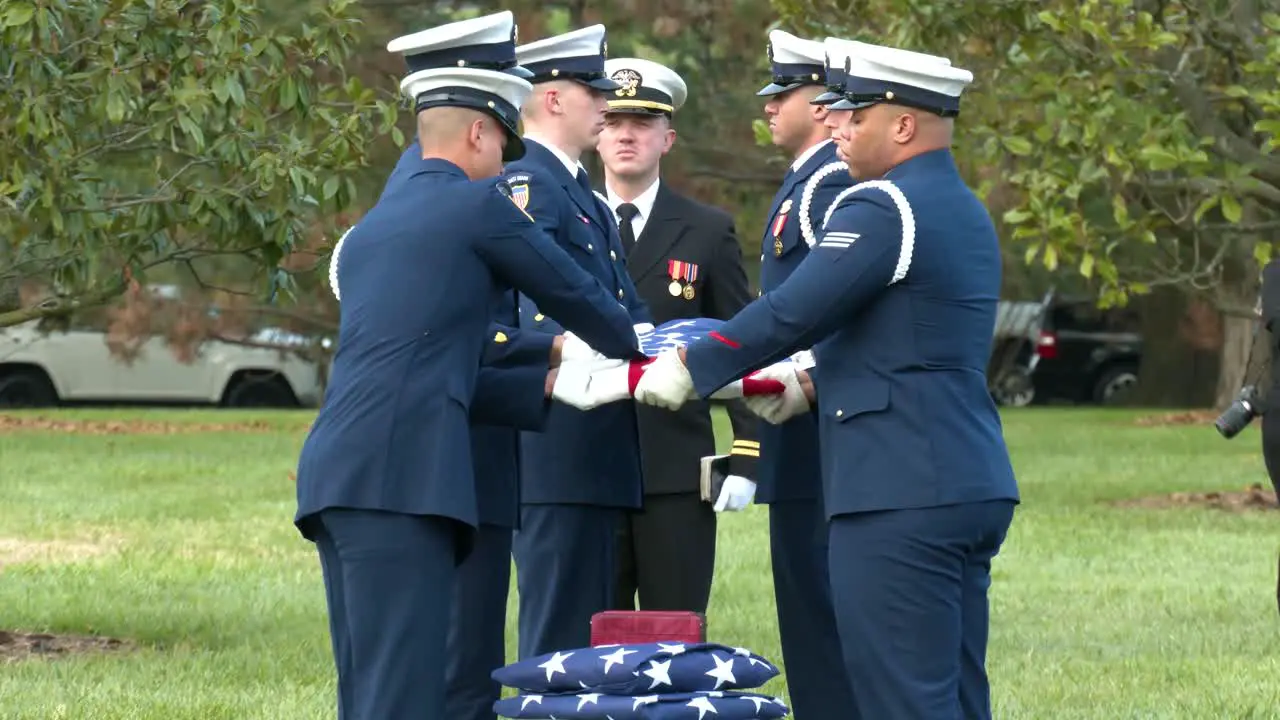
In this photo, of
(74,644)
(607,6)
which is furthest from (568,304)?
(607,6)

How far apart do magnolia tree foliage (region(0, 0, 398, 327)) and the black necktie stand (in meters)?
2.13

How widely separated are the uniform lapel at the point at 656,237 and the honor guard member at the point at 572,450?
2.45 ft

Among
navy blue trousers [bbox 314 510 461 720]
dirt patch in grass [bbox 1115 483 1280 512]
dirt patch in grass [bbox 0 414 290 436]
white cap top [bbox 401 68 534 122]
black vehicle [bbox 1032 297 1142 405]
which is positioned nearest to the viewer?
navy blue trousers [bbox 314 510 461 720]

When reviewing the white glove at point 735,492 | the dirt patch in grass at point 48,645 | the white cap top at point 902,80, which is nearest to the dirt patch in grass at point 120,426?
the dirt patch in grass at point 48,645

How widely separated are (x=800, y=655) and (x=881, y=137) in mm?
1866

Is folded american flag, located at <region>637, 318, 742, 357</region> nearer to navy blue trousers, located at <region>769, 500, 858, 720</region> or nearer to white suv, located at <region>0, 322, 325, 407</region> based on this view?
navy blue trousers, located at <region>769, 500, 858, 720</region>

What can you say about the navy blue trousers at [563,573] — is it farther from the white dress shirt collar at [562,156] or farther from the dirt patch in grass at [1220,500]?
the dirt patch in grass at [1220,500]

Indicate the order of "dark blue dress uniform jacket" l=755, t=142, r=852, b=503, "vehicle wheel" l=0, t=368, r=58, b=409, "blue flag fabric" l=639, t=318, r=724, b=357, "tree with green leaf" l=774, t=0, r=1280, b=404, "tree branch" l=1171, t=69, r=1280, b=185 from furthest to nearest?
"vehicle wheel" l=0, t=368, r=58, b=409
"tree branch" l=1171, t=69, r=1280, b=185
"tree with green leaf" l=774, t=0, r=1280, b=404
"dark blue dress uniform jacket" l=755, t=142, r=852, b=503
"blue flag fabric" l=639, t=318, r=724, b=357

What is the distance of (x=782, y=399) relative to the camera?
6.51m

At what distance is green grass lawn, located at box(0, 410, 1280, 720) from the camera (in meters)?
8.90

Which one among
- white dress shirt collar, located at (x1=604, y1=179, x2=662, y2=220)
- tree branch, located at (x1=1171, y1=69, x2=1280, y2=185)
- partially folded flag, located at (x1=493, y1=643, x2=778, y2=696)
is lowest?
partially folded flag, located at (x1=493, y1=643, x2=778, y2=696)

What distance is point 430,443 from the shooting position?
5453 mm

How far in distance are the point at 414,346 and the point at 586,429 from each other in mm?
1515

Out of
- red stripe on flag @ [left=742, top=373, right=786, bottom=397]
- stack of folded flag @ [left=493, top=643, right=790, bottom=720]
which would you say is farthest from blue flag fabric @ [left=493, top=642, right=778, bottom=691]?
red stripe on flag @ [left=742, top=373, right=786, bottom=397]
